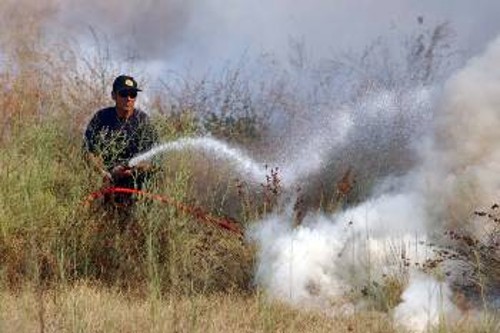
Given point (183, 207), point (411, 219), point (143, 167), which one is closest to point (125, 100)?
point (143, 167)

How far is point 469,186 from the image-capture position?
240 inches

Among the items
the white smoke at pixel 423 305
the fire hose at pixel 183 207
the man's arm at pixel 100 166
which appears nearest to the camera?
the white smoke at pixel 423 305

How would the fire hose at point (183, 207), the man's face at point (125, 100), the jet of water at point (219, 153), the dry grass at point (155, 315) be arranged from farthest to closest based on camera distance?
the man's face at point (125, 100)
the jet of water at point (219, 153)
the fire hose at point (183, 207)
the dry grass at point (155, 315)

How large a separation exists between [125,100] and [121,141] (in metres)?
0.64

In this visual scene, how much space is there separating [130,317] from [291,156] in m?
3.49

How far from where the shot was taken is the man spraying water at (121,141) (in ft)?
21.5

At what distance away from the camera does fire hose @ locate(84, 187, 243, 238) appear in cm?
622

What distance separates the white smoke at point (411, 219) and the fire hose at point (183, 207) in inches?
8.6

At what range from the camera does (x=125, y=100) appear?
739 centimetres

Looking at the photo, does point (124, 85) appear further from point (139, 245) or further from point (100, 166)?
point (139, 245)

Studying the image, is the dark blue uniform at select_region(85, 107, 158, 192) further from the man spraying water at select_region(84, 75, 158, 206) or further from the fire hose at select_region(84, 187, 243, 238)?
the fire hose at select_region(84, 187, 243, 238)

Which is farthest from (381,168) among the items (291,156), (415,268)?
(415,268)

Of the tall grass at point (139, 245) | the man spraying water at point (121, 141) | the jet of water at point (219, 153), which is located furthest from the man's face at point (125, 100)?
the jet of water at point (219, 153)

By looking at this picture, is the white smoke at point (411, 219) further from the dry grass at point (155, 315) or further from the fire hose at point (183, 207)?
the dry grass at point (155, 315)
